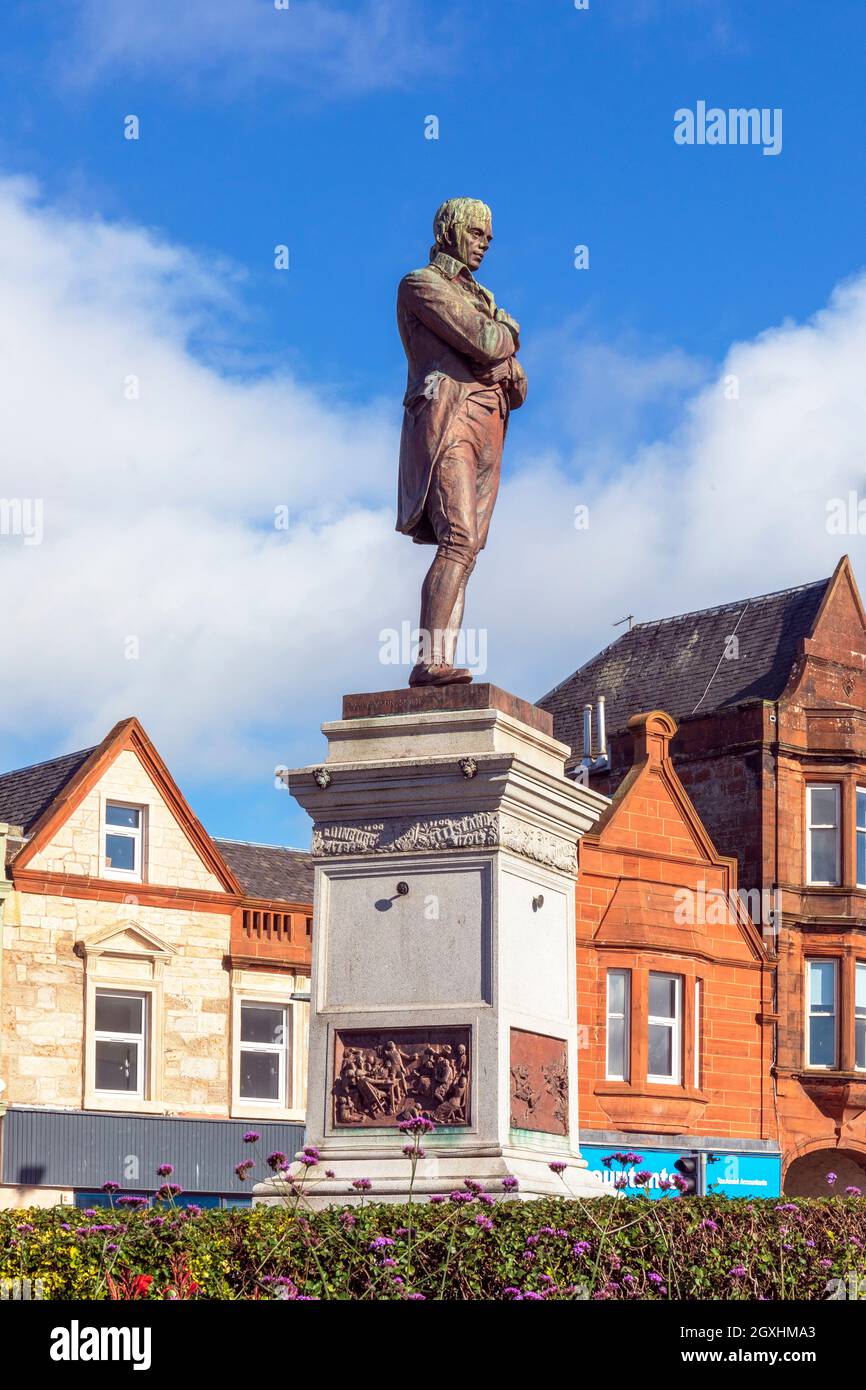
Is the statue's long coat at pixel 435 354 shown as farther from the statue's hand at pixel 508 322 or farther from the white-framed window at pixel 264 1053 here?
the white-framed window at pixel 264 1053

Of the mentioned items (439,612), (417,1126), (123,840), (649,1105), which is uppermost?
(123,840)

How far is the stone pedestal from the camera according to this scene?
11.1m

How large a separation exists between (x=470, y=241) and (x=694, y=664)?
1185 inches

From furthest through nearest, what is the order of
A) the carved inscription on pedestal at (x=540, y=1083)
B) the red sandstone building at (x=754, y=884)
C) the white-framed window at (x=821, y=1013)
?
the white-framed window at (x=821, y=1013), the red sandstone building at (x=754, y=884), the carved inscription on pedestal at (x=540, y=1083)

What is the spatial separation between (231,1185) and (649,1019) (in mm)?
7362

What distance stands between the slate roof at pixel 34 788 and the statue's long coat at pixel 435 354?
81.4ft

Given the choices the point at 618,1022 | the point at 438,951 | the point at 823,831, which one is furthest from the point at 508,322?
the point at 823,831

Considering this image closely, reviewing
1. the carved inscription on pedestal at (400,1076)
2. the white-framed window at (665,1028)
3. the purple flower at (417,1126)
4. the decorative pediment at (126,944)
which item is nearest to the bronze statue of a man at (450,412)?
the carved inscription on pedestal at (400,1076)

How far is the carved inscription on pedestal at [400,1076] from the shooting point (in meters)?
11.1

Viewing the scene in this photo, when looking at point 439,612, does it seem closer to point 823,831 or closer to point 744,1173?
point 744,1173

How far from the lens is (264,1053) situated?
37.9 metres

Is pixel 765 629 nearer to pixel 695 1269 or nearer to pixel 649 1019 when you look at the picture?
pixel 649 1019
